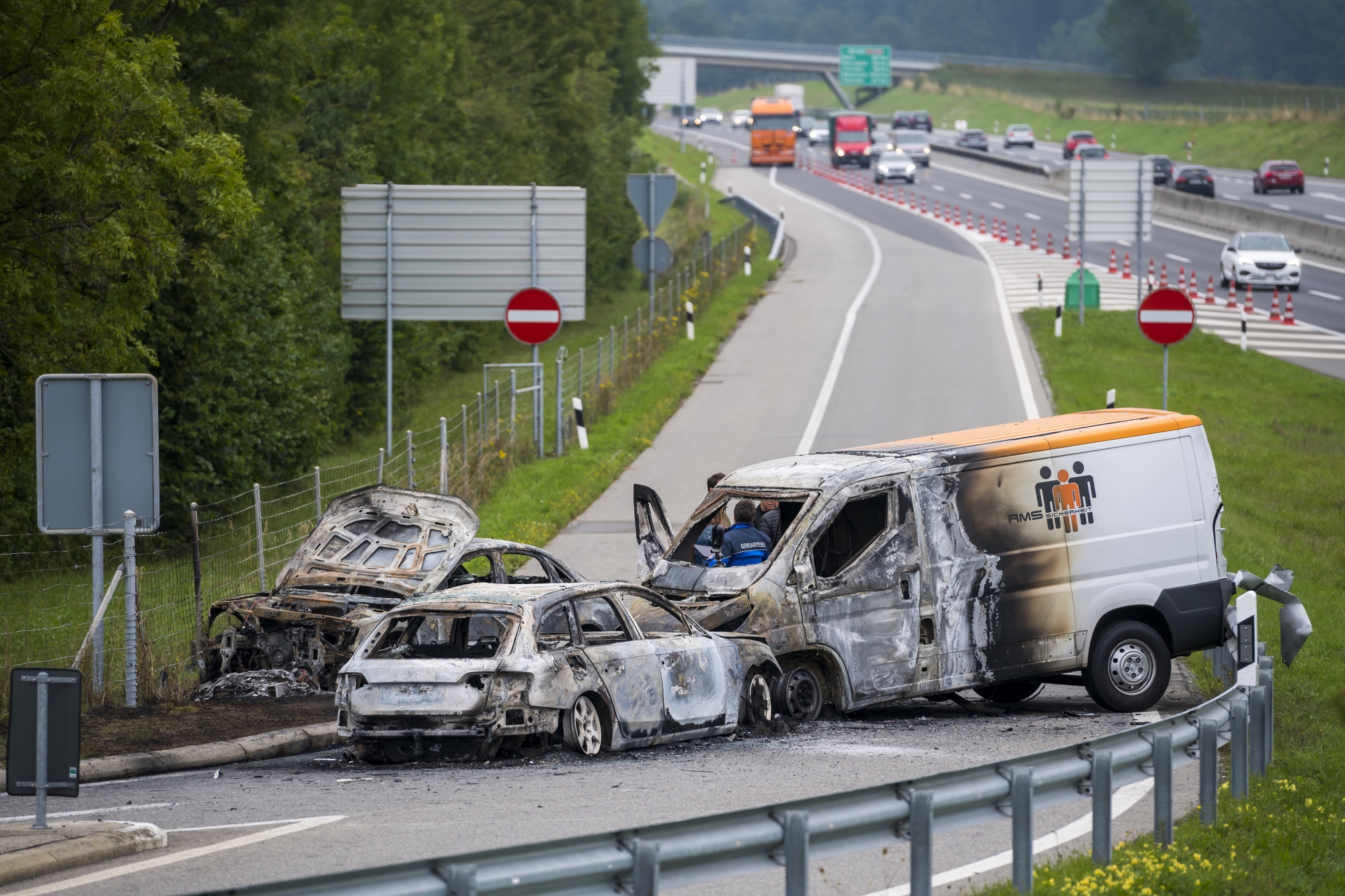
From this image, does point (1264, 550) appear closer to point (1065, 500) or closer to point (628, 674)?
point (1065, 500)

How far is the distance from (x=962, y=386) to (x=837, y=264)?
72.3 feet

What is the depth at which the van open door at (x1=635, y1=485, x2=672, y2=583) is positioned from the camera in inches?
527

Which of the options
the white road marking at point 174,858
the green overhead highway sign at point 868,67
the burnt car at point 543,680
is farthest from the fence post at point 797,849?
the green overhead highway sign at point 868,67

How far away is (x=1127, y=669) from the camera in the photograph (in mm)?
12266

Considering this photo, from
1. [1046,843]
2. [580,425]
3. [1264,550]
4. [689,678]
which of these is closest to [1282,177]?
[580,425]

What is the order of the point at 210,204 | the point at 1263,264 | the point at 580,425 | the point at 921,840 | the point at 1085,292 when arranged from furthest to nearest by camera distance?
the point at 1263,264, the point at 1085,292, the point at 580,425, the point at 210,204, the point at 921,840

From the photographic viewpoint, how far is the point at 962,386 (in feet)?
98.6

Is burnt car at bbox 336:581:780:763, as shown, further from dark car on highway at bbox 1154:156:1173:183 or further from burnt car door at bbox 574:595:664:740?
dark car on highway at bbox 1154:156:1173:183

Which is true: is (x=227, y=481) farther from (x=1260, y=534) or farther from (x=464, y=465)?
(x=1260, y=534)

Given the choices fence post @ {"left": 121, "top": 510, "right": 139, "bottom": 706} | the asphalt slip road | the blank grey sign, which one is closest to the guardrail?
the asphalt slip road

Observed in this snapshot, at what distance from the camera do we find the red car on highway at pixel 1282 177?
70.6 meters

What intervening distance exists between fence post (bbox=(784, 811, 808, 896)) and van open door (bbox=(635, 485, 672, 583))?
7568mm

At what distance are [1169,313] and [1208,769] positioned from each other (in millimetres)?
14500

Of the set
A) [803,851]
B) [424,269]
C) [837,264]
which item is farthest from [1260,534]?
[837,264]
